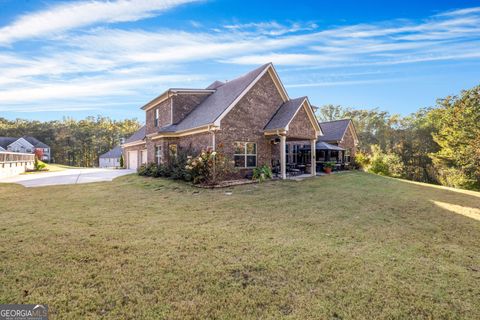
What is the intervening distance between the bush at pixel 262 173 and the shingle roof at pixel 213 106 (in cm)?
407

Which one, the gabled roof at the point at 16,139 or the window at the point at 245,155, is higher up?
the gabled roof at the point at 16,139

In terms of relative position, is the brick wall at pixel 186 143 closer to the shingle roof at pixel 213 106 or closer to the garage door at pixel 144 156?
the shingle roof at pixel 213 106

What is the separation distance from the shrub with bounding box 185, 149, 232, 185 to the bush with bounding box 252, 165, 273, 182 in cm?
234

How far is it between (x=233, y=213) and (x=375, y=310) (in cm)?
504

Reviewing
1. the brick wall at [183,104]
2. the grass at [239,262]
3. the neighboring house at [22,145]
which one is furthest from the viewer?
the neighboring house at [22,145]

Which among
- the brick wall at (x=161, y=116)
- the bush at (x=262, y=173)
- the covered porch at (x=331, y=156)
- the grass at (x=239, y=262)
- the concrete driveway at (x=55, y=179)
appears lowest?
the grass at (x=239, y=262)

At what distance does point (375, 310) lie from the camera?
296 cm

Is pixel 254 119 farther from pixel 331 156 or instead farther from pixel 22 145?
pixel 22 145

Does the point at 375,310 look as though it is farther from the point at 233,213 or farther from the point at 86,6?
the point at 86,6

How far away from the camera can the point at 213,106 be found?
53.3 ft

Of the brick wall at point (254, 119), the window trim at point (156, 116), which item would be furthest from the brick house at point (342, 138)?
the window trim at point (156, 116)

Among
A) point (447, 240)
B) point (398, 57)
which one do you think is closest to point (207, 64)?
point (398, 57)

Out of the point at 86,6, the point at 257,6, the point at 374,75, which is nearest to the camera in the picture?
the point at 86,6

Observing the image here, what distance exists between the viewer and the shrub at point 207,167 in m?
12.9
